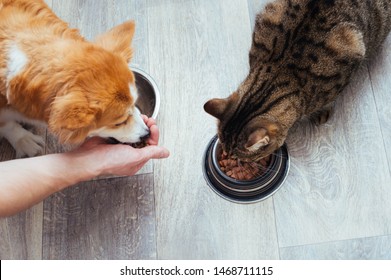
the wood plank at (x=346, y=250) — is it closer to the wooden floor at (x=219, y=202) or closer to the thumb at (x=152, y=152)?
the wooden floor at (x=219, y=202)

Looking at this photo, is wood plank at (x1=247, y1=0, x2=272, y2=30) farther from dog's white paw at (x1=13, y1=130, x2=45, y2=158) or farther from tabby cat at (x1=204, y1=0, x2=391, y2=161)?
dog's white paw at (x1=13, y1=130, x2=45, y2=158)

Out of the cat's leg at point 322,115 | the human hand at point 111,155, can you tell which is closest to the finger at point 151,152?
the human hand at point 111,155

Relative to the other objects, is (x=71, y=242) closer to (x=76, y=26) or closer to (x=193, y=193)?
(x=193, y=193)

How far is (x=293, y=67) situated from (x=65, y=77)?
85cm

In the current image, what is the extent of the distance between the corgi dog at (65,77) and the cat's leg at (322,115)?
78 cm

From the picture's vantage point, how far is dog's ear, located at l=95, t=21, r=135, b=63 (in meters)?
1.57

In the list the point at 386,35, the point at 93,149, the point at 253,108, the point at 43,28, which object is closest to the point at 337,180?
the point at 253,108

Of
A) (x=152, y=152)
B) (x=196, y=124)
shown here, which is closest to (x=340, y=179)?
(x=196, y=124)

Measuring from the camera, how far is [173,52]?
216cm

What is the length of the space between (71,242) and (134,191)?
0.34 meters

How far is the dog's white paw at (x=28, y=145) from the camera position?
198 cm

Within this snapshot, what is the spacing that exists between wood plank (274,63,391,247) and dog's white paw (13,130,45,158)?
1.08 meters

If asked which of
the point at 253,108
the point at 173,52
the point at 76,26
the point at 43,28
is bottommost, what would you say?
the point at 253,108

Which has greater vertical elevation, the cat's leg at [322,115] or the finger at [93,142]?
the cat's leg at [322,115]
